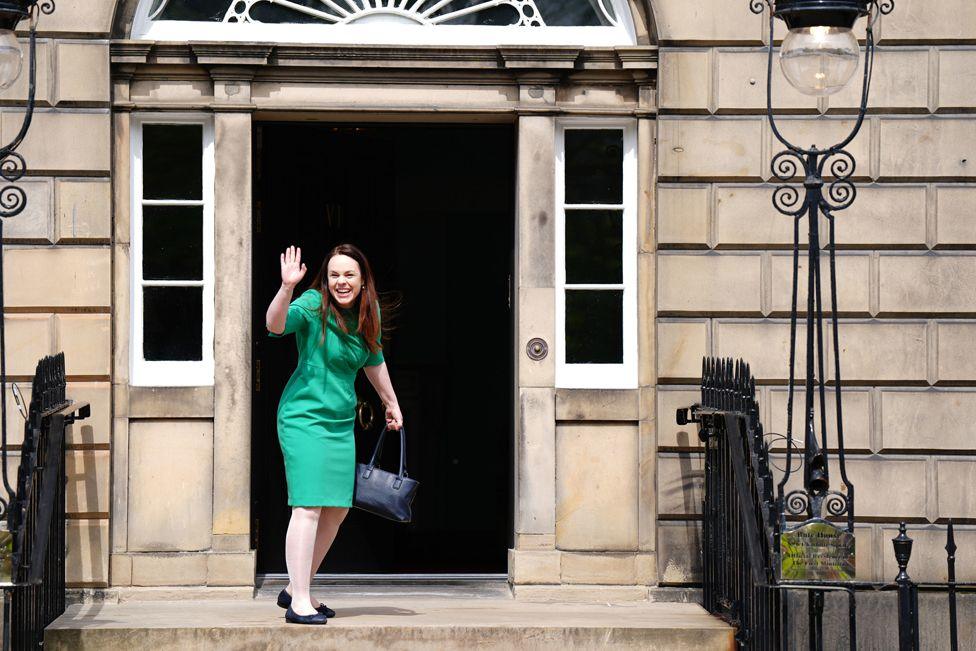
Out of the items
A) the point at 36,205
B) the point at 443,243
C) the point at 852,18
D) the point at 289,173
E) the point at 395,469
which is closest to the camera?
the point at 852,18

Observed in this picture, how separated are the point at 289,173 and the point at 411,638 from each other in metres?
3.62

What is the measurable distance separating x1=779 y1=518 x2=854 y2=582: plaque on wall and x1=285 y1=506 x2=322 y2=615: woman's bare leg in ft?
7.29

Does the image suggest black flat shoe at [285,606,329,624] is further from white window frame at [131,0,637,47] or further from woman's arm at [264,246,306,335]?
white window frame at [131,0,637,47]

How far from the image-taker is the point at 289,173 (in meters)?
10.0

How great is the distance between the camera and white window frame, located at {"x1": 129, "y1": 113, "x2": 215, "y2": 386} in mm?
8766

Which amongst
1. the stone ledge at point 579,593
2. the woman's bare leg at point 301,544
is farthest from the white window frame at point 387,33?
the stone ledge at point 579,593

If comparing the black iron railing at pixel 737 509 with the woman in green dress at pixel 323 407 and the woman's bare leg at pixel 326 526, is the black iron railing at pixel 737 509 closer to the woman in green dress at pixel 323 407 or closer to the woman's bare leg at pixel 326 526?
the woman in green dress at pixel 323 407

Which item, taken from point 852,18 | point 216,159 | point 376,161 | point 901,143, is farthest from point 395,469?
point 852,18

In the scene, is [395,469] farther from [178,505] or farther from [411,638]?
[411,638]

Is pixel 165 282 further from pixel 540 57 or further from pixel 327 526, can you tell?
pixel 540 57

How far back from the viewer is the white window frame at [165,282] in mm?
8766

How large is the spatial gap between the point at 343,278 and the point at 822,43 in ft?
8.23

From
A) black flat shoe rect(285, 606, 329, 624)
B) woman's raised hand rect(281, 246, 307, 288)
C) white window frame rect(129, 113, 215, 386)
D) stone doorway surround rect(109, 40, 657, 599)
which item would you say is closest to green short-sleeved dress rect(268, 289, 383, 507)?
woman's raised hand rect(281, 246, 307, 288)

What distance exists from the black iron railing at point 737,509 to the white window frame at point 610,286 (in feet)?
1.76
